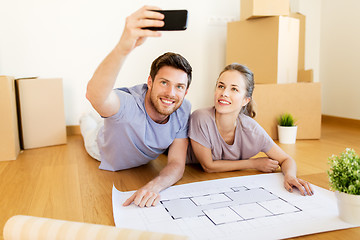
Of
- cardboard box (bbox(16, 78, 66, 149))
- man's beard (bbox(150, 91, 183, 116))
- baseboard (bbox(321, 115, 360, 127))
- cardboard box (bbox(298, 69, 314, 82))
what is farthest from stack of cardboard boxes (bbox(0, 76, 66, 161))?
baseboard (bbox(321, 115, 360, 127))

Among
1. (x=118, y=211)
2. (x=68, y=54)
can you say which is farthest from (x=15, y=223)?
(x=68, y=54)

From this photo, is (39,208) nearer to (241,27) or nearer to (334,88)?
(241,27)

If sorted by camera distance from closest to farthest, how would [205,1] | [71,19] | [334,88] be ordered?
1. [71,19]
2. [205,1]
3. [334,88]

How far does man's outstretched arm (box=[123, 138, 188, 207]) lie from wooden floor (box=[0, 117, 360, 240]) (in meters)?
0.07

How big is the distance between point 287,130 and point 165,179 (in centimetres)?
108

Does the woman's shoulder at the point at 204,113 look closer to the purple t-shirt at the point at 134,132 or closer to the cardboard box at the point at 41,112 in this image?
the purple t-shirt at the point at 134,132

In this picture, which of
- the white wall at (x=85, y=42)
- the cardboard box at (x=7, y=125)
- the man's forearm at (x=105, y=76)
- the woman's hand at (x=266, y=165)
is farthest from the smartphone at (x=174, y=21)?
the white wall at (x=85, y=42)

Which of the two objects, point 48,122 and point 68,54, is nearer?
point 48,122

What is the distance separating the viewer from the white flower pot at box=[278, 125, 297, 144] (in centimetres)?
190

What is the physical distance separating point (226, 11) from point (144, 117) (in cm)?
157

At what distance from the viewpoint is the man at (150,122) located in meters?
0.98

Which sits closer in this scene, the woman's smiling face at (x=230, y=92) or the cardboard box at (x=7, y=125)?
the woman's smiling face at (x=230, y=92)

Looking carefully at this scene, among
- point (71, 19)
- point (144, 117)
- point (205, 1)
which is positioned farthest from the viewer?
point (205, 1)

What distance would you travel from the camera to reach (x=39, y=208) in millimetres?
979
